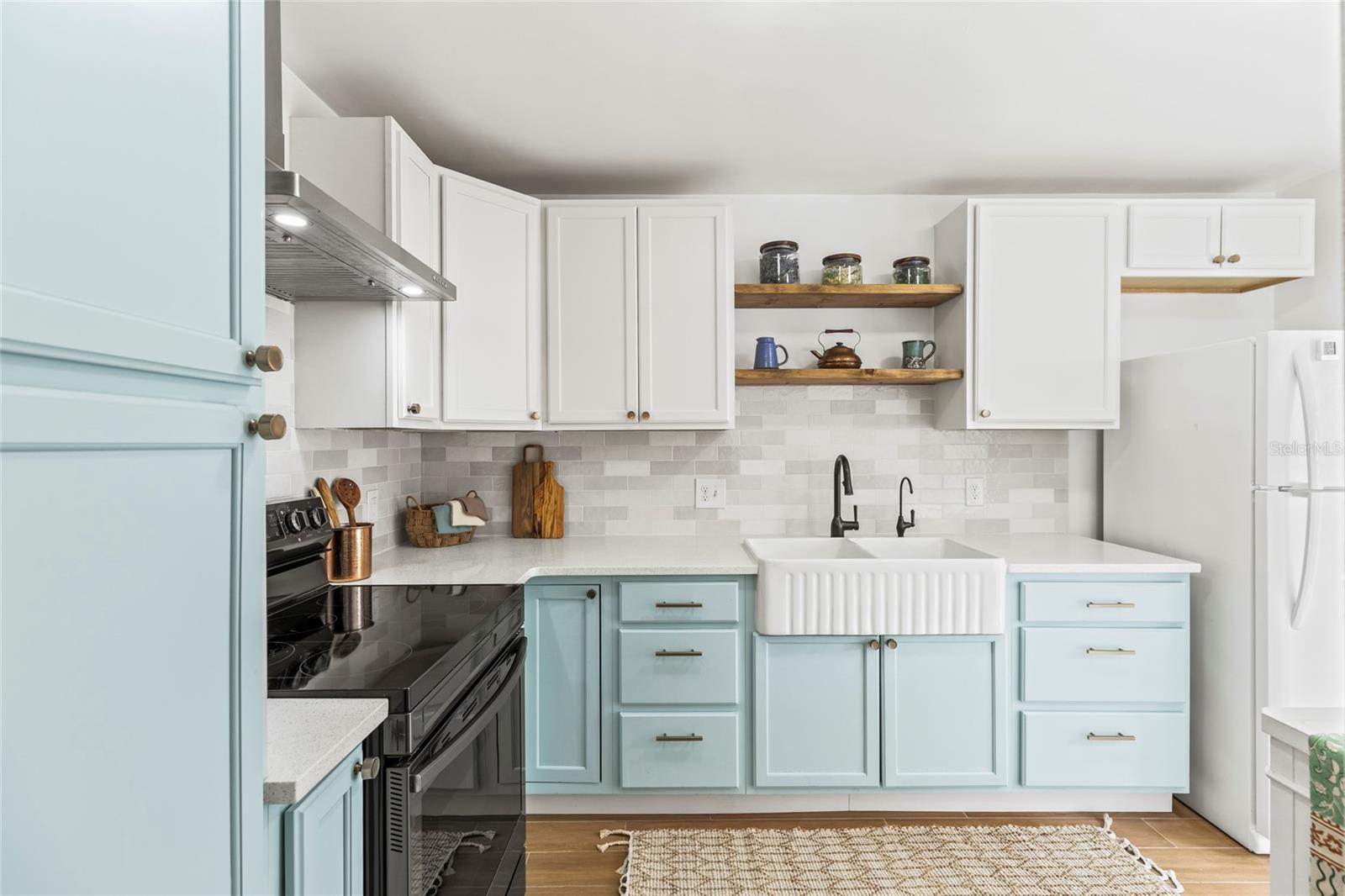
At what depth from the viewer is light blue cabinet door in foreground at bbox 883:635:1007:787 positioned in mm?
2494

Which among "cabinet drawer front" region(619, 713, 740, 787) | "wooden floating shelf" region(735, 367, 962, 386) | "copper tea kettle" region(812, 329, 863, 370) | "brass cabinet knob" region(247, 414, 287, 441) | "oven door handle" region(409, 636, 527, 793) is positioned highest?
"copper tea kettle" region(812, 329, 863, 370)

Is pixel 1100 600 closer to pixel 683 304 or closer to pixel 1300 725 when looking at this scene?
pixel 1300 725

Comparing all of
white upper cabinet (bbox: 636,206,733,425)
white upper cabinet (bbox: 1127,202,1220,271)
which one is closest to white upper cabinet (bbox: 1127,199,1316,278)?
white upper cabinet (bbox: 1127,202,1220,271)

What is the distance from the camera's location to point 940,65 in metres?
2.09

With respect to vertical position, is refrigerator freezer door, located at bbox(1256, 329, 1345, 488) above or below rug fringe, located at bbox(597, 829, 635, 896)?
above

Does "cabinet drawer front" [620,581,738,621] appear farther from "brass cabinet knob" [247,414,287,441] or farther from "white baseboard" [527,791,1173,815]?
"brass cabinet knob" [247,414,287,441]

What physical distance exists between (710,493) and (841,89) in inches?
63.5

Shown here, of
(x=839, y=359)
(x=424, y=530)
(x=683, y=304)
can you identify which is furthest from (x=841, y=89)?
(x=424, y=530)

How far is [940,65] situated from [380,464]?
7.41ft

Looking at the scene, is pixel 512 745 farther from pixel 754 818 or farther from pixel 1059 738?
pixel 1059 738

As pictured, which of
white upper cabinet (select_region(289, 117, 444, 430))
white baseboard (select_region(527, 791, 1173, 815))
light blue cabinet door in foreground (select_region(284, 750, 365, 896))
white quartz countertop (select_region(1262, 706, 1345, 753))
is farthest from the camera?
white baseboard (select_region(527, 791, 1173, 815))

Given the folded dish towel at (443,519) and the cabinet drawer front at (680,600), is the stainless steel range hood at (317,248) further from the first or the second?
the cabinet drawer front at (680,600)

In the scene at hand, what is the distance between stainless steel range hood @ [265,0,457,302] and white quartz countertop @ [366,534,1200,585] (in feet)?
2.77

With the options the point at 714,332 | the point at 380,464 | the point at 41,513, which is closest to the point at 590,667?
the point at 380,464
